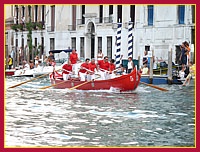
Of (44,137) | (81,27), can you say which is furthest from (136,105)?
(44,137)

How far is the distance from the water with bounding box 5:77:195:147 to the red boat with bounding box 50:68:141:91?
24 centimetres

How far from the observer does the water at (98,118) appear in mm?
4453

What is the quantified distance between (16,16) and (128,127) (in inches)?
44.3

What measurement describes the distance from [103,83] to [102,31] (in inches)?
49.5

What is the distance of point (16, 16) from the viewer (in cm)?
520

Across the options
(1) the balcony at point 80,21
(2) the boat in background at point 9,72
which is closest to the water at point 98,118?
(2) the boat in background at point 9,72

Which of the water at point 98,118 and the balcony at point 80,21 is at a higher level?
the balcony at point 80,21

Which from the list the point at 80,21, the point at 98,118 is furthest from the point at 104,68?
the point at 98,118

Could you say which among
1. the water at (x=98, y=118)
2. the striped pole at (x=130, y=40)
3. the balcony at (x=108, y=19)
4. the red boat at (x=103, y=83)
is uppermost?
the balcony at (x=108, y=19)

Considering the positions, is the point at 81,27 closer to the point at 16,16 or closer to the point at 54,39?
the point at 54,39

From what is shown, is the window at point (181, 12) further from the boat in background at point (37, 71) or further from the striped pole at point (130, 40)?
the boat in background at point (37, 71)

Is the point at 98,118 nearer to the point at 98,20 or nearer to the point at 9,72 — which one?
the point at 9,72

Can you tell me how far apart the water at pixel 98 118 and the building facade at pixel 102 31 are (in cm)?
43

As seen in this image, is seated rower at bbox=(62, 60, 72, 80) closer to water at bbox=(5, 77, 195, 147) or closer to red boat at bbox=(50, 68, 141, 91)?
red boat at bbox=(50, 68, 141, 91)
